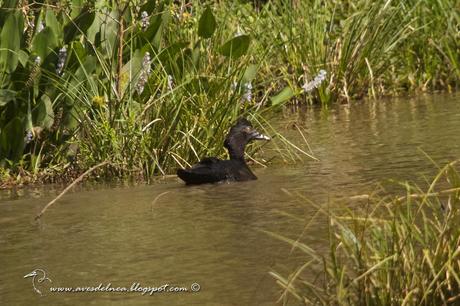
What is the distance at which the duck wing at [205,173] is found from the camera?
9.42 meters

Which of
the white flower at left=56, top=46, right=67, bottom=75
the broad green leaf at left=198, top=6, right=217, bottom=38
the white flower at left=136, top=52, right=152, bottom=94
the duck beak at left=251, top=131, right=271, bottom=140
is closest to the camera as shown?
the duck beak at left=251, top=131, right=271, bottom=140

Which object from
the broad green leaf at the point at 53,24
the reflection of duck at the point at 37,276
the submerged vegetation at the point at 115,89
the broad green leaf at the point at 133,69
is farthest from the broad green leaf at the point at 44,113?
the reflection of duck at the point at 37,276

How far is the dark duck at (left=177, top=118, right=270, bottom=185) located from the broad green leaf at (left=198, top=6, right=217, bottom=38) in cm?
146

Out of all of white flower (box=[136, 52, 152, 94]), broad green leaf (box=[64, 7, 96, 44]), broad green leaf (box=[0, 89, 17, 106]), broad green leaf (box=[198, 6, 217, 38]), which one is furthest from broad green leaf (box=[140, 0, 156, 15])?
broad green leaf (box=[0, 89, 17, 106])

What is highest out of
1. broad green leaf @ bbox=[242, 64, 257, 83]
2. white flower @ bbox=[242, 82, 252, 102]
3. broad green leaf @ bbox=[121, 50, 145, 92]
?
broad green leaf @ bbox=[121, 50, 145, 92]

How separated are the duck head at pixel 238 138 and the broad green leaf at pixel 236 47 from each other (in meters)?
1.15

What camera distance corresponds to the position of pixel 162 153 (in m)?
10.4

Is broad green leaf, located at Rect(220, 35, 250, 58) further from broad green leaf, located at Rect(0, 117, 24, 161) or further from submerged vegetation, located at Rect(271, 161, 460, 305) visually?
submerged vegetation, located at Rect(271, 161, 460, 305)

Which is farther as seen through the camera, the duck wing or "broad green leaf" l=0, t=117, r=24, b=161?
"broad green leaf" l=0, t=117, r=24, b=161

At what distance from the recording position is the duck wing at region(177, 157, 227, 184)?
942 cm

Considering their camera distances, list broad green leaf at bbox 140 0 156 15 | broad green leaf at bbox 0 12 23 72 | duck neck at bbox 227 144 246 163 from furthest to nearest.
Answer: broad green leaf at bbox 140 0 156 15
broad green leaf at bbox 0 12 23 72
duck neck at bbox 227 144 246 163

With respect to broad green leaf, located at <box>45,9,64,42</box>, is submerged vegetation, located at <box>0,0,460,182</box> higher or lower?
lower

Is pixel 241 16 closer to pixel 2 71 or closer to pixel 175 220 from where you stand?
pixel 2 71

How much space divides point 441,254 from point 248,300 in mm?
1056
